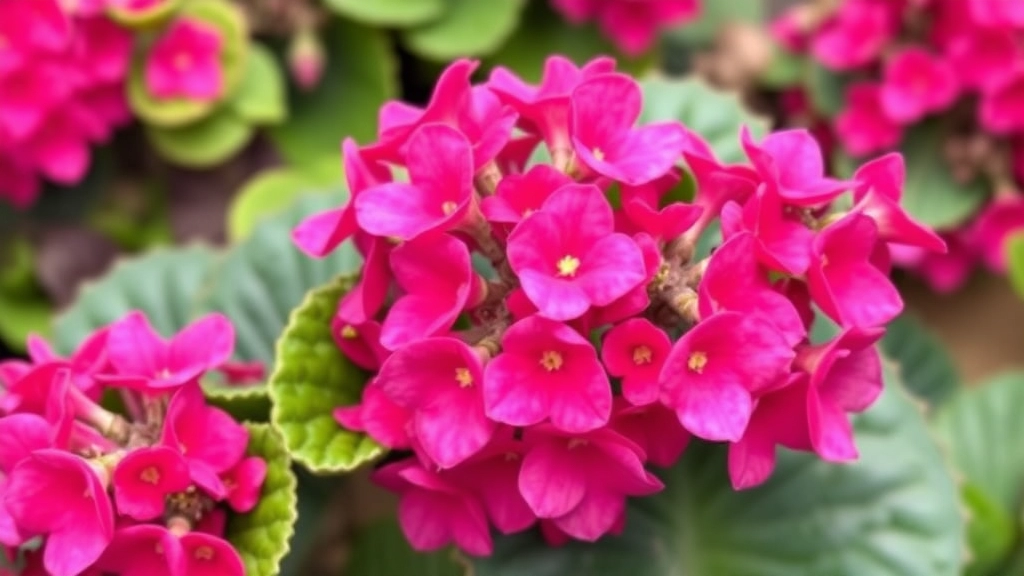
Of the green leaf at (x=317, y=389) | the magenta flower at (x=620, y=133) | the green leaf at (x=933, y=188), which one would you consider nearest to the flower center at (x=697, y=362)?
the magenta flower at (x=620, y=133)

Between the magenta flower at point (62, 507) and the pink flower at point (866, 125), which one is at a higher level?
the magenta flower at point (62, 507)

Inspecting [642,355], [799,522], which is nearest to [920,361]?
[799,522]

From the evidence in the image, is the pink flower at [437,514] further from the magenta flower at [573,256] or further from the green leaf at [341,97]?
the green leaf at [341,97]

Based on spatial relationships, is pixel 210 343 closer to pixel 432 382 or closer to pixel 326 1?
pixel 432 382

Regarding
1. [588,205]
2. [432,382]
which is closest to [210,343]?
[432,382]

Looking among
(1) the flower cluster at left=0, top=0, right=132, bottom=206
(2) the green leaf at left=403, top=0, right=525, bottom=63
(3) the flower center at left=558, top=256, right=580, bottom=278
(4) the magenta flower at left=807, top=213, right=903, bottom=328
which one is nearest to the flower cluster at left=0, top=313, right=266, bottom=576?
(3) the flower center at left=558, top=256, right=580, bottom=278

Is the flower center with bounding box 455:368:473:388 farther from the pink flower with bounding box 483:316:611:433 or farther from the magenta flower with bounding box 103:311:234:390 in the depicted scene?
the magenta flower with bounding box 103:311:234:390
